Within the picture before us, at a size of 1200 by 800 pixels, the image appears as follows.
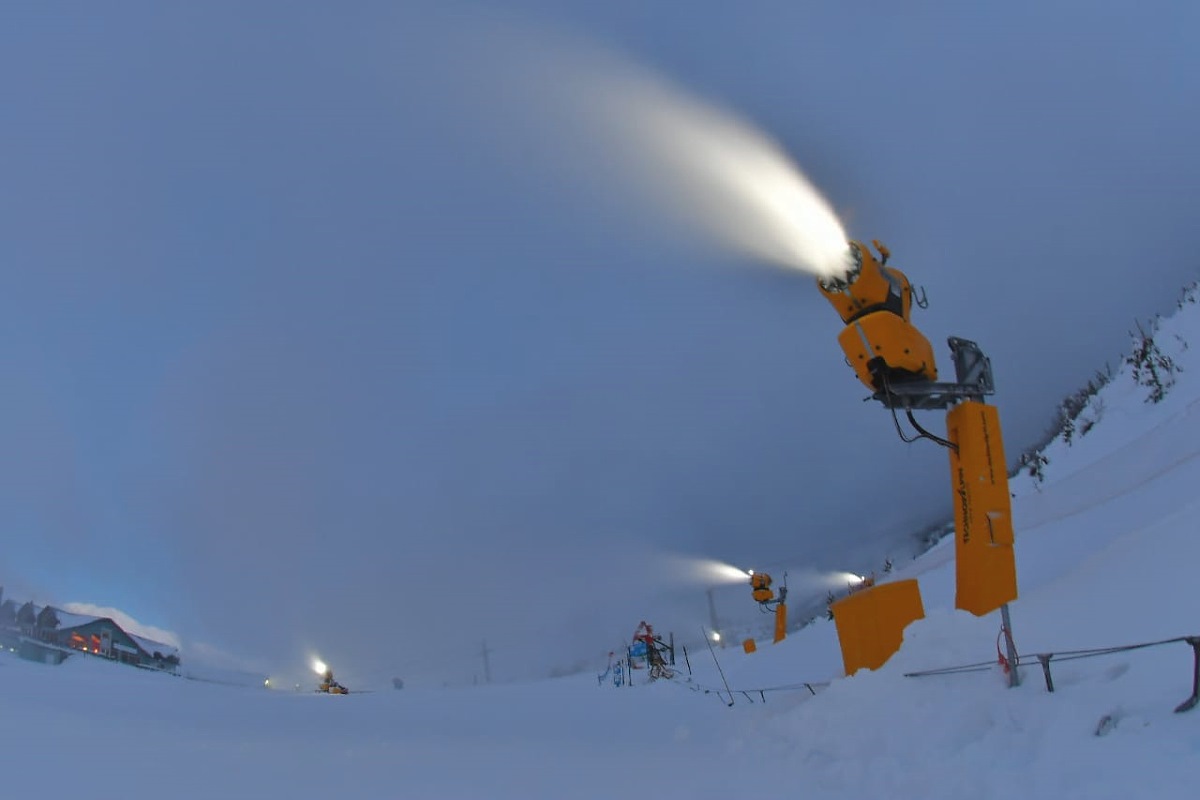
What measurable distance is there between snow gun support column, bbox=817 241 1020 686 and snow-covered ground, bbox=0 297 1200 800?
→ 2.51 ft

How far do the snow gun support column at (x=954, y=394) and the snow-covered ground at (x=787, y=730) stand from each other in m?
0.76

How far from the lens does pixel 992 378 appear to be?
9688 mm

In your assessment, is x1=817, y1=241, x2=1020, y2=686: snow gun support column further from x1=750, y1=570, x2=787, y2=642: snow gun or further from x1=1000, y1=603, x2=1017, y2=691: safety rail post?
x1=750, y1=570, x2=787, y2=642: snow gun

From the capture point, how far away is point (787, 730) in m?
9.54

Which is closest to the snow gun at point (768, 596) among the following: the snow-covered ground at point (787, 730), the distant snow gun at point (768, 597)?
the distant snow gun at point (768, 597)

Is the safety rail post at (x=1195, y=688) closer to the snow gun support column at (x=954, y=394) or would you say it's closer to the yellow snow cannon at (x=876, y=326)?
the snow gun support column at (x=954, y=394)

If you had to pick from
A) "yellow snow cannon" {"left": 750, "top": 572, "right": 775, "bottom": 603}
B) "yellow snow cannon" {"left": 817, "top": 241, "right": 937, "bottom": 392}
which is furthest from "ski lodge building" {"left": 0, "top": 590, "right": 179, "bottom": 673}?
"yellow snow cannon" {"left": 817, "top": 241, "right": 937, "bottom": 392}

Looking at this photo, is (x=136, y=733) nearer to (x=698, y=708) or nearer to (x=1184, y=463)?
(x=698, y=708)

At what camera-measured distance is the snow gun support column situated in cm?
904

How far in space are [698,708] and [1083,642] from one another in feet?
30.1

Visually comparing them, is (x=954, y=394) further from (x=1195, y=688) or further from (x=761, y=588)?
(x=761, y=588)

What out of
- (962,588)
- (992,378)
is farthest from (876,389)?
(962,588)

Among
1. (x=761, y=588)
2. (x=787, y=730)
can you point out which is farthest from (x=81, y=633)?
(x=787, y=730)

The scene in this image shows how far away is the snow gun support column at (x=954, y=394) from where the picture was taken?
29.7 feet
